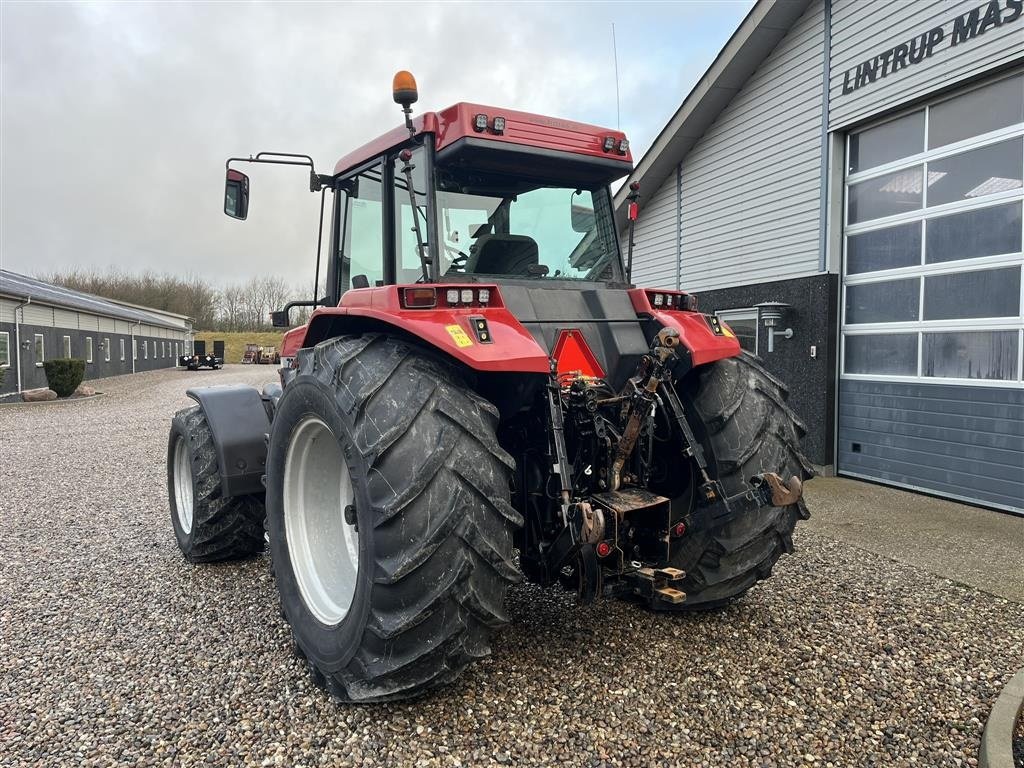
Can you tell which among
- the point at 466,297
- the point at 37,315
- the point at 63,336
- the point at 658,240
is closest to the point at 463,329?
the point at 466,297

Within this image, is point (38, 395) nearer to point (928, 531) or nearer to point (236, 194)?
point (236, 194)

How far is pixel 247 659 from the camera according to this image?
323 cm

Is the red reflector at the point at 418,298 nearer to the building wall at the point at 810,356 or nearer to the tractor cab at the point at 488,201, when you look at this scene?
the tractor cab at the point at 488,201

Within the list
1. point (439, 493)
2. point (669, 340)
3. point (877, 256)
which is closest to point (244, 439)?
point (439, 493)

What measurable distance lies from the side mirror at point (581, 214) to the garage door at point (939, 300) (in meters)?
4.55

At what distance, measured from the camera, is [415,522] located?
2400 millimetres

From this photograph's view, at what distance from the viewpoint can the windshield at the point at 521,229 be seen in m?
3.40

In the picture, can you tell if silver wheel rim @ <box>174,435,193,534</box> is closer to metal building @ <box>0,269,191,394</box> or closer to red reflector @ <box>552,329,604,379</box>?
red reflector @ <box>552,329,604,379</box>

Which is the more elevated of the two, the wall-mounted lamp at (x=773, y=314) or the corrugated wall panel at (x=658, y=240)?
the corrugated wall panel at (x=658, y=240)

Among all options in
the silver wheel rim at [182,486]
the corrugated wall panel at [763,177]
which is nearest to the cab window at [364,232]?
the silver wheel rim at [182,486]

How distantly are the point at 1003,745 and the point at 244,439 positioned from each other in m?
4.13

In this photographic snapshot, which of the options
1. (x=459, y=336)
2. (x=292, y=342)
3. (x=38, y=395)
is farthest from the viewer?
(x=38, y=395)

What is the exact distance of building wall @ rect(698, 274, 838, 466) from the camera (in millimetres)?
7797

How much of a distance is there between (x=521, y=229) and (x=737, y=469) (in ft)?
5.38
